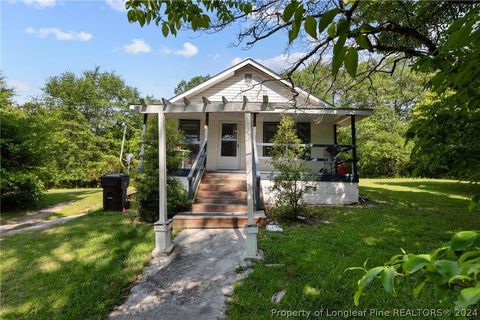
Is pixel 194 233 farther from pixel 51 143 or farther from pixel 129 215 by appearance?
pixel 51 143

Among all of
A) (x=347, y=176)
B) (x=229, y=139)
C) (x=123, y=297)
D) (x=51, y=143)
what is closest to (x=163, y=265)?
(x=123, y=297)

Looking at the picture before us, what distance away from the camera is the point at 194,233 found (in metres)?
6.80

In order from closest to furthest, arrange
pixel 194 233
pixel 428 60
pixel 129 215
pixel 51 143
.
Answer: pixel 428 60 < pixel 194 233 < pixel 129 215 < pixel 51 143

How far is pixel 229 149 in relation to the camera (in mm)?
12820

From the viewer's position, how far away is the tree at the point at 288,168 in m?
7.55

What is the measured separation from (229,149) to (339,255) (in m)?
8.34

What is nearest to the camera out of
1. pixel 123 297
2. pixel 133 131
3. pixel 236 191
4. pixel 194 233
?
pixel 123 297

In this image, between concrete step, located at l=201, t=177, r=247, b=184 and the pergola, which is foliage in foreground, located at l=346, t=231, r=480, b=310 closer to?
the pergola

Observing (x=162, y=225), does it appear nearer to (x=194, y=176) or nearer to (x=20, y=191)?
(x=194, y=176)

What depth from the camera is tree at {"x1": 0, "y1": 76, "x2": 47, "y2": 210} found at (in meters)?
9.87

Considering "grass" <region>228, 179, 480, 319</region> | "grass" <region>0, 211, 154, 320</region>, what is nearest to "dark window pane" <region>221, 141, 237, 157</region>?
"grass" <region>228, 179, 480, 319</region>

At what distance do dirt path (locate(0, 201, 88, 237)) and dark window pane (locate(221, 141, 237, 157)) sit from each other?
599 centimetres

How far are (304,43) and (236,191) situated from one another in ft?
16.9

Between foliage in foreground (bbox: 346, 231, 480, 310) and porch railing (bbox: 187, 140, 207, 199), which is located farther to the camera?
porch railing (bbox: 187, 140, 207, 199)
